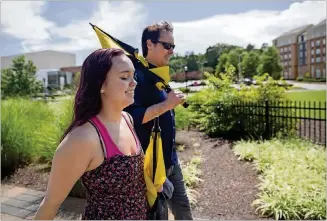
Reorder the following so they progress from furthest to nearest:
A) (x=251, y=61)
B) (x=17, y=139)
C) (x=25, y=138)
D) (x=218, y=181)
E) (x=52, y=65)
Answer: (x=52, y=65) < (x=251, y=61) < (x=25, y=138) < (x=17, y=139) < (x=218, y=181)

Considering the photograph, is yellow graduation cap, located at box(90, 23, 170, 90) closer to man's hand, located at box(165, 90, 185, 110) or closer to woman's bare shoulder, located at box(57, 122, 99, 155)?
man's hand, located at box(165, 90, 185, 110)

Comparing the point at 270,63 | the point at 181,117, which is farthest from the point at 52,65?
the point at 181,117

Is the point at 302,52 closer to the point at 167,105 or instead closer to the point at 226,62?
the point at 226,62

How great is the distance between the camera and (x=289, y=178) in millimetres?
4820

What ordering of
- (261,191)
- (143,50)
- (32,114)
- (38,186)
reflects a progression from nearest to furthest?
1. (143,50)
2. (261,191)
3. (38,186)
4. (32,114)

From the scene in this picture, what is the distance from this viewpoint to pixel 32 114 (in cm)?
779

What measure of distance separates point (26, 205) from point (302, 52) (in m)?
71.7

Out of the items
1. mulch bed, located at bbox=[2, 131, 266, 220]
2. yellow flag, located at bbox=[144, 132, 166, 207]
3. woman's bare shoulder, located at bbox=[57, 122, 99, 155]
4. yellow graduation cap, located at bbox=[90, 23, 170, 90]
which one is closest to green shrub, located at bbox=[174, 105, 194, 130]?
mulch bed, located at bbox=[2, 131, 266, 220]

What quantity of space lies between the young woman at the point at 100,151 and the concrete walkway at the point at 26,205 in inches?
112

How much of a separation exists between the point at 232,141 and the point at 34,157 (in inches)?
163

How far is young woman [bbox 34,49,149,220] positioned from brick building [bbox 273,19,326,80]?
198ft

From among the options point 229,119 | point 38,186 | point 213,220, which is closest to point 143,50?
point 213,220

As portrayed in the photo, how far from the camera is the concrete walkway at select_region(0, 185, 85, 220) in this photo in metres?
4.11

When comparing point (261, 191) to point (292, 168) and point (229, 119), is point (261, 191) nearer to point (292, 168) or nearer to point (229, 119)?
point (292, 168)
